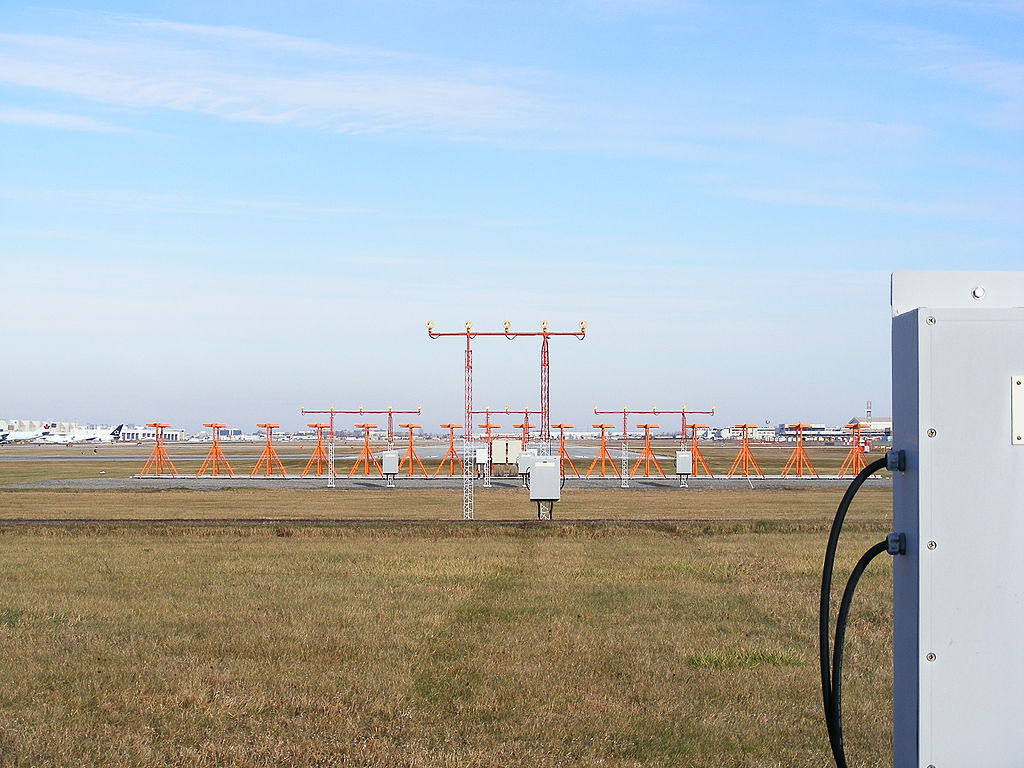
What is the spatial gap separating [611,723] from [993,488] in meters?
4.78

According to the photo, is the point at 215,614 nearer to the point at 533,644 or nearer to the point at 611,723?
the point at 533,644

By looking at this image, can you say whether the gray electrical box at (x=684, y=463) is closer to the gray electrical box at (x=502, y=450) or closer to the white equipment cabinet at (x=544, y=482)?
the gray electrical box at (x=502, y=450)

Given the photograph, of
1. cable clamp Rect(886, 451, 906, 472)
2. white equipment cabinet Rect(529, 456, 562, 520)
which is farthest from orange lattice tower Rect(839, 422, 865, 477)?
cable clamp Rect(886, 451, 906, 472)

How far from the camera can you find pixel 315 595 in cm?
1385

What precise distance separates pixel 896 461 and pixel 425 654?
6.95 meters

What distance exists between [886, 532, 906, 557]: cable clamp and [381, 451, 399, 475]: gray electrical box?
145 ft

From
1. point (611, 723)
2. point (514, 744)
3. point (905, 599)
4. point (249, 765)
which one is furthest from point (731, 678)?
point (905, 599)

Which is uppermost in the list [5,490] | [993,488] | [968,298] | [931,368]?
[968,298]

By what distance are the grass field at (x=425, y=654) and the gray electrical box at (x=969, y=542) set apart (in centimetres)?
356

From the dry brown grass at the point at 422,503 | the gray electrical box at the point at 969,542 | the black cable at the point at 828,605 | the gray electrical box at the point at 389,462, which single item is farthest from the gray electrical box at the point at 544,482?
the gray electrical box at the point at 389,462

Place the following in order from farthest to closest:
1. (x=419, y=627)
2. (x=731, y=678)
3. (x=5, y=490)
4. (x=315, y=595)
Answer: (x=5, y=490) → (x=315, y=595) → (x=419, y=627) → (x=731, y=678)

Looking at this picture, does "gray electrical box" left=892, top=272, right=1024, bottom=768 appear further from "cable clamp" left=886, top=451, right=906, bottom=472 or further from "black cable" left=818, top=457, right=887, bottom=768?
"black cable" left=818, top=457, right=887, bottom=768

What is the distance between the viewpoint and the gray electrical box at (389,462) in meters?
47.9

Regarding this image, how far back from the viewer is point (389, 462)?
48312 millimetres
